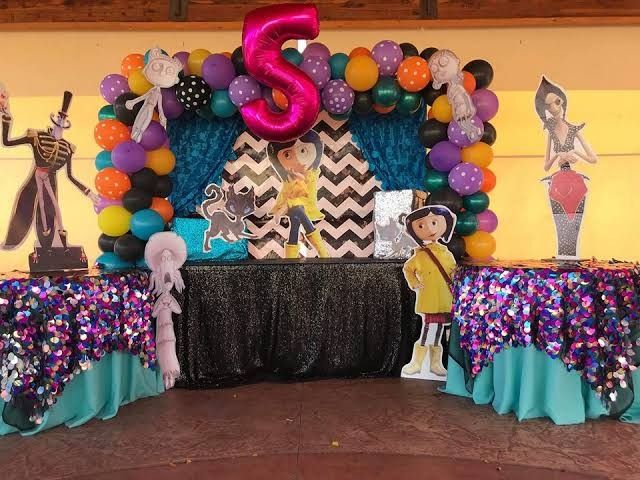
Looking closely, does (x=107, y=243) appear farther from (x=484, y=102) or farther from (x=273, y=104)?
(x=484, y=102)

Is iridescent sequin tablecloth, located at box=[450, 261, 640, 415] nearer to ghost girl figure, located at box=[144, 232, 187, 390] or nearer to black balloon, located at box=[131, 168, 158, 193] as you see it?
ghost girl figure, located at box=[144, 232, 187, 390]

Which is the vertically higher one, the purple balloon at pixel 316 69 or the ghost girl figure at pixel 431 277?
the purple balloon at pixel 316 69

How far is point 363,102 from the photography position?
346 cm

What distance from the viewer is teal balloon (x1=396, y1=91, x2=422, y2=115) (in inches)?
135

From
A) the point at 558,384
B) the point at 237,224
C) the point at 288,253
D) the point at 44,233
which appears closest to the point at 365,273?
the point at 288,253

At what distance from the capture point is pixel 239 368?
3.20 metres

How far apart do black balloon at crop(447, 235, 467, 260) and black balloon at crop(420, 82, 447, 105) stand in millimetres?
983

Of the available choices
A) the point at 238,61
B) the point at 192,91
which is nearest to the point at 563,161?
the point at 238,61

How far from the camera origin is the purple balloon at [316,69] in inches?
130

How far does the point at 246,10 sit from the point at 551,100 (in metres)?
2.74

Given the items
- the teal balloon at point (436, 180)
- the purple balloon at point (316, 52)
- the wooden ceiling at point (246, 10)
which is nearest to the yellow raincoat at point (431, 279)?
the teal balloon at point (436, 180)

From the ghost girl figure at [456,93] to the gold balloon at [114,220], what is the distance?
227 cm

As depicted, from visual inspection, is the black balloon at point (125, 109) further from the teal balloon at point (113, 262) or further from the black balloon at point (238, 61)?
the teal balloon at point (113, 262)

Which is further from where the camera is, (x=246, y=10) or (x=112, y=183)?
(x=246, y=10)
